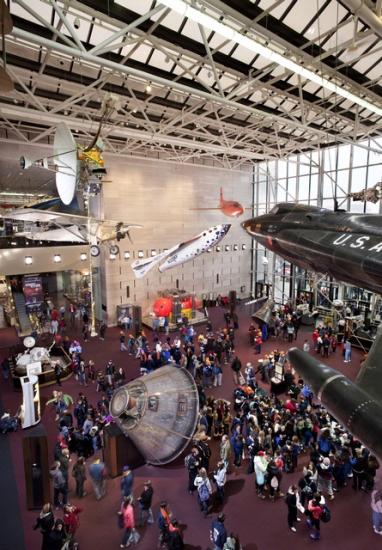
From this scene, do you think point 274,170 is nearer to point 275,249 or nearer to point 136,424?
point 275,249

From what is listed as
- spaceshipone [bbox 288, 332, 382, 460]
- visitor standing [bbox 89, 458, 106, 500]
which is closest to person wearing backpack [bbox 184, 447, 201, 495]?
visitor standing [bbox 89, 458, 106, 500]

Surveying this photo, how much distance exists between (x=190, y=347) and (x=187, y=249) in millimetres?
6355

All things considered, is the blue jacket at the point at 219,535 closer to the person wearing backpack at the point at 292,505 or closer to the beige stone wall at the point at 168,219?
the person wearing backpack at the point at 292,505

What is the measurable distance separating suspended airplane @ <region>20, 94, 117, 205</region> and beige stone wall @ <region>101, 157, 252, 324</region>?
43.4ft

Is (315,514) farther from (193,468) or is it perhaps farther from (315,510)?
(193,468)

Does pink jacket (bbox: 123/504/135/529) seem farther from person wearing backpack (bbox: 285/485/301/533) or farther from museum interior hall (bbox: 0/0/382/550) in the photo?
person wearing backpack (bbox: 285/485/301/533)

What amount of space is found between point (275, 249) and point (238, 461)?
6395 millimetres

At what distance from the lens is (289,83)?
1415cm

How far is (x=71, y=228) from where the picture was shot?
16.8m

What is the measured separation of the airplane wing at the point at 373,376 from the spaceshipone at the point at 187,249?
586 inches

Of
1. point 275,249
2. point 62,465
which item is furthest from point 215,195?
point 62,465

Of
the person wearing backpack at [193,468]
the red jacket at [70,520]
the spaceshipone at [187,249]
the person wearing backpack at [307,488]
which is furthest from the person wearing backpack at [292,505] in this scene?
the spaceshipone at [187,249]

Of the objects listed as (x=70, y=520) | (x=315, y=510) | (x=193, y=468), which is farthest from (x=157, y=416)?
(x=315, y=510)

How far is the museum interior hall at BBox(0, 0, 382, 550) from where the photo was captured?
659cm
